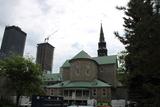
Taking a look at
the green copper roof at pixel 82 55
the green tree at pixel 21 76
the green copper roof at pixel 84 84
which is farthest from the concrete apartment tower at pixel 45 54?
the green tree at pixel 21 76

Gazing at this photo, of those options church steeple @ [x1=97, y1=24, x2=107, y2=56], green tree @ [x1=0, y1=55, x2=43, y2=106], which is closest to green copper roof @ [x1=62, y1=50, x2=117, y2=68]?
Answer: church steeple @ [x1=97, y1=24, x2=107, y2=56]

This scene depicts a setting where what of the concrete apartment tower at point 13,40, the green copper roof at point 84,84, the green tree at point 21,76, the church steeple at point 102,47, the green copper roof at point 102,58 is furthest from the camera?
the concrete apartment tower at point 13,40

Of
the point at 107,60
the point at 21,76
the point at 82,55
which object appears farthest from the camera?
the point at 107,60

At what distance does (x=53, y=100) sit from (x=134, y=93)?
464 inches

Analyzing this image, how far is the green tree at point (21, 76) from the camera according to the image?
44.8m

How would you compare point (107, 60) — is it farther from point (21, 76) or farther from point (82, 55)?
point (21, 76)

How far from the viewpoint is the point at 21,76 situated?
4503 cm

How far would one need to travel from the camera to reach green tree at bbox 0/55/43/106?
44812 millimetres

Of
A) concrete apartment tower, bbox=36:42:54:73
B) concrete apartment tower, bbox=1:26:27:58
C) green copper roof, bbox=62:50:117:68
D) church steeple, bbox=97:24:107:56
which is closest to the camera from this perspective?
green copper roof, bbox=62:50:117:68

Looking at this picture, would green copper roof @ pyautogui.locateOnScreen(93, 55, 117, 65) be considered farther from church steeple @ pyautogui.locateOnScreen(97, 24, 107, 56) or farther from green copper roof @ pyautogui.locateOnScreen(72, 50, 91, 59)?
church steeple @ pyautogui.locateOnScreen(97, 24, 107, 56)

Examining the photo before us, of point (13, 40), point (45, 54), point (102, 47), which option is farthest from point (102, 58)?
point (13, 40)

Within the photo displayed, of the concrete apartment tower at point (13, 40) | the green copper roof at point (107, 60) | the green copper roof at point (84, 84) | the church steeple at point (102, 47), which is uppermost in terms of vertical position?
the concrete apartment tower at point (13, 40)

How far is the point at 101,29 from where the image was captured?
104500 mm

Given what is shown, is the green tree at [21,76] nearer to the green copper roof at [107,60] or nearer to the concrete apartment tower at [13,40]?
the green copper roof at [107,60]
